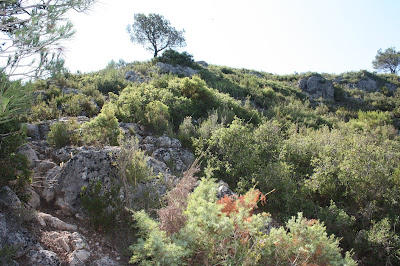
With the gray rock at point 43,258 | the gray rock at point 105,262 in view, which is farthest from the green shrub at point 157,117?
the gray rock at point 43,258

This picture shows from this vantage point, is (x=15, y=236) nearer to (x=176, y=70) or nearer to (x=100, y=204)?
(x=100, y=204)

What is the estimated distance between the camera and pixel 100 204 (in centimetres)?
423

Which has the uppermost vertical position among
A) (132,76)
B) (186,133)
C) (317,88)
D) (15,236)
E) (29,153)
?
(317,88)

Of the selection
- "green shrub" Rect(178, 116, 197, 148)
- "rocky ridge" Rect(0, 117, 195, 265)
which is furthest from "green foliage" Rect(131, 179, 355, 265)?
"green shrub" Rect(178, 116, 197, 148)

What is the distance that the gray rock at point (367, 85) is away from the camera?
87.0 feet

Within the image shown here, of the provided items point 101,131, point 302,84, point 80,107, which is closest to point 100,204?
point 101,131

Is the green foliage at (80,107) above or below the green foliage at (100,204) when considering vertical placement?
above

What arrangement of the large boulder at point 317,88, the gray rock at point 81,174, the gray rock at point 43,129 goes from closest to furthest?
1. the gray rock at point 81,174
2. the gray rock at point 43,129
3. the large boulder at point 317,88

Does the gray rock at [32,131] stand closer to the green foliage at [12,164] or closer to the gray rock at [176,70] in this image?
the green foliage at [12,164]

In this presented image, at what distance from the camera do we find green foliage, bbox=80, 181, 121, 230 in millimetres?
4172

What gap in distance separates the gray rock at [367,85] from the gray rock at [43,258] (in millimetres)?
29115

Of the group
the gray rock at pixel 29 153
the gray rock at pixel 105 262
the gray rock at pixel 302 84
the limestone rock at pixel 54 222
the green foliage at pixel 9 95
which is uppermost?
the gray rock at pixel 302 84

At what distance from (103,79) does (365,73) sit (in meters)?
27.6

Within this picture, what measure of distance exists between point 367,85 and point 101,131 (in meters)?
28.4
